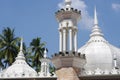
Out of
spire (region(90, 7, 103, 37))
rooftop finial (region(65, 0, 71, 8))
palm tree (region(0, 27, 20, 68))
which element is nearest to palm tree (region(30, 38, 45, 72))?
palm tree (region(0, 27, 20, 68))

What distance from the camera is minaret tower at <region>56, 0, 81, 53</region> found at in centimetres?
1673

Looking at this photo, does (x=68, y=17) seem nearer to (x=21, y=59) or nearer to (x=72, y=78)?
(x=72, y=78)

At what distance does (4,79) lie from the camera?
1994cm

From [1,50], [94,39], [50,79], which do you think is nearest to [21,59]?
[94,39]

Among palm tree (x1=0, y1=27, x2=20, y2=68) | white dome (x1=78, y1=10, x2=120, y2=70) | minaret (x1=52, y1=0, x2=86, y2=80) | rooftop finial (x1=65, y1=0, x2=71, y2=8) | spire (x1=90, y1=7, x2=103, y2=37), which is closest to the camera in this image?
minaret (x1=52, y1=0, x2=86, y2=80)

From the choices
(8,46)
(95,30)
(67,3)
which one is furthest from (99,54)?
(8,46)

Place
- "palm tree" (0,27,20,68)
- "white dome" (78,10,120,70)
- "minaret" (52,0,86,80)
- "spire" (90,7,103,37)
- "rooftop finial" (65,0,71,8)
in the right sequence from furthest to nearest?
"palm tree" (0,27,20,68)
"spire" (90,7,103,37)
"white dome" (78,10,120,70)
"rooftop finial" (65,0,71,8)
"minaret" (52,0,86,80)

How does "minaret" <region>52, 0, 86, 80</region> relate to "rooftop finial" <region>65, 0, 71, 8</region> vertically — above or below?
below

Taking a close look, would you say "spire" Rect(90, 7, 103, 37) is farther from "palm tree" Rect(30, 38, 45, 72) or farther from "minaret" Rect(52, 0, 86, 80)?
"palm tree" Rect(30, 38, 45, 72)

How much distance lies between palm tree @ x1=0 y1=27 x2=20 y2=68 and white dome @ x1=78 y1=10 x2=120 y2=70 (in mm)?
19218

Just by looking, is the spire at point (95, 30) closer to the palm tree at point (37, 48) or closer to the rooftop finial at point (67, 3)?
the rooftop finial at point (67, 3)

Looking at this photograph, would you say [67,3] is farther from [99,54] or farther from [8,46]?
[8,46]

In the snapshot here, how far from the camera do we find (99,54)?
2522 cm

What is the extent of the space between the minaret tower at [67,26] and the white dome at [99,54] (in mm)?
6974
